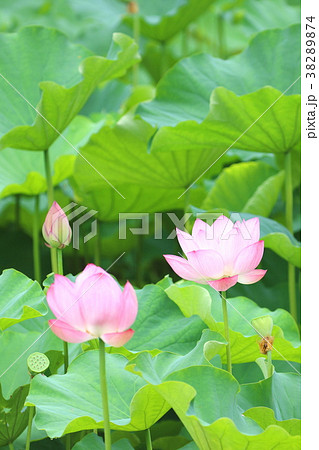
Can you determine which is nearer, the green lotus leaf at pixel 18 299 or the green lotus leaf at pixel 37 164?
the green lotus leaf at pixel 18 299

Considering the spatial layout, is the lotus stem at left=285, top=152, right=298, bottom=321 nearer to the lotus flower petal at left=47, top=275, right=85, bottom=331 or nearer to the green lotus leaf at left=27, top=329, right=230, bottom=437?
the green lotus leaf at left=27, top=329, right=230, bottom=437

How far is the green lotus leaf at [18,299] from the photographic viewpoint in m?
0.82

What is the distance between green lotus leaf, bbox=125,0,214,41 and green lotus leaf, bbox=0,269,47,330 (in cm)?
123

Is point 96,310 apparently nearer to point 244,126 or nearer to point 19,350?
point 19,350

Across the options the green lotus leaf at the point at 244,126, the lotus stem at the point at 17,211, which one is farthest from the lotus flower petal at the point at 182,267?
the lotus stem at the point at 17,211

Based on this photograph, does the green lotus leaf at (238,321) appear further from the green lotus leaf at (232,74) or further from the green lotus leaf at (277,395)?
the green lotus leaf at (232,74)

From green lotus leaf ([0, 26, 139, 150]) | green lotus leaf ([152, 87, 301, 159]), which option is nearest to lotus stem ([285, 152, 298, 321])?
green lotus leaf ([152, 87, 301, 159])

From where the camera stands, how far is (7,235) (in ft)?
5.69

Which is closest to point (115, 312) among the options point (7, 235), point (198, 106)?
point (198, 106)

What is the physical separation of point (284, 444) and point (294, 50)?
3.05 feet

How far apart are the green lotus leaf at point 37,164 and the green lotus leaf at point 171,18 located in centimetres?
55

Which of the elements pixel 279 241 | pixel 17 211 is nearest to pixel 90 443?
pixel 279 241

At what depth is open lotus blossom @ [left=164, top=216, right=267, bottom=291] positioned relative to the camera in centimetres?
71

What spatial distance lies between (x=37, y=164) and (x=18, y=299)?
682 millimetres
